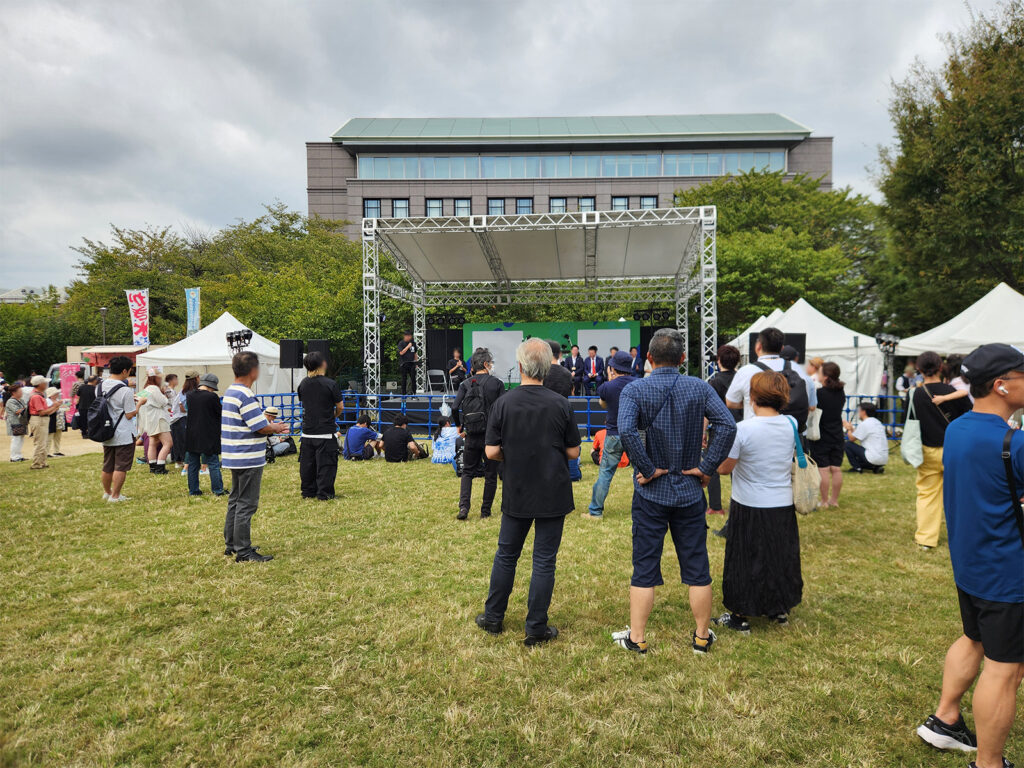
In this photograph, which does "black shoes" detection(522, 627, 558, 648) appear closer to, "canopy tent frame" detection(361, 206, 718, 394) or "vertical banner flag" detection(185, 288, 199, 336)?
"canopy tent frame" detection(361, 206, 718, 394)

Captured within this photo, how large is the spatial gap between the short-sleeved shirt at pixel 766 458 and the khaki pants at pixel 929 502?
8.79 ft

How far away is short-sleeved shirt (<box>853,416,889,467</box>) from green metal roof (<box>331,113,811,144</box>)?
37.8m

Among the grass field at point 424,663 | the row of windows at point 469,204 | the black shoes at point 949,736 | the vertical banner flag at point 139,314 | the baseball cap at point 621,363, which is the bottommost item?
the grass field at point 424,663

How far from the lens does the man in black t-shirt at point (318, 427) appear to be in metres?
7.05

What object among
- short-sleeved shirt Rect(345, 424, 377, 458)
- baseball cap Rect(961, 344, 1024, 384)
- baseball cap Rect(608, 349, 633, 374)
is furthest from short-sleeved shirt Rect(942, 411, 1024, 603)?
short-sleeved shirt Rect(345, 424, 377, 458)

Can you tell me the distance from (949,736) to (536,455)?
88.2 inches

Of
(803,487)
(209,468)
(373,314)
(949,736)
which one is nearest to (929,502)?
(803,487)

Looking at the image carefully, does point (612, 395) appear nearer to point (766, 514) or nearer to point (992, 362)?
point (766, 514)

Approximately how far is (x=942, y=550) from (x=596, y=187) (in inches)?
1618

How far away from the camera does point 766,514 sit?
3.45 m

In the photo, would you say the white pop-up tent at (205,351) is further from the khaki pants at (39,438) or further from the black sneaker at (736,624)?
the black sneaker at (736,624)

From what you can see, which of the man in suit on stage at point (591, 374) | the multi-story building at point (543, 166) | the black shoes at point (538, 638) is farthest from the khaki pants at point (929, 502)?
the multi-story building at point (543, 166)

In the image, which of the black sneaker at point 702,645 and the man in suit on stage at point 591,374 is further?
the man in suit on stage at point 591,374

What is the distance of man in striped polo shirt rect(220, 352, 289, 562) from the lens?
191 inches
